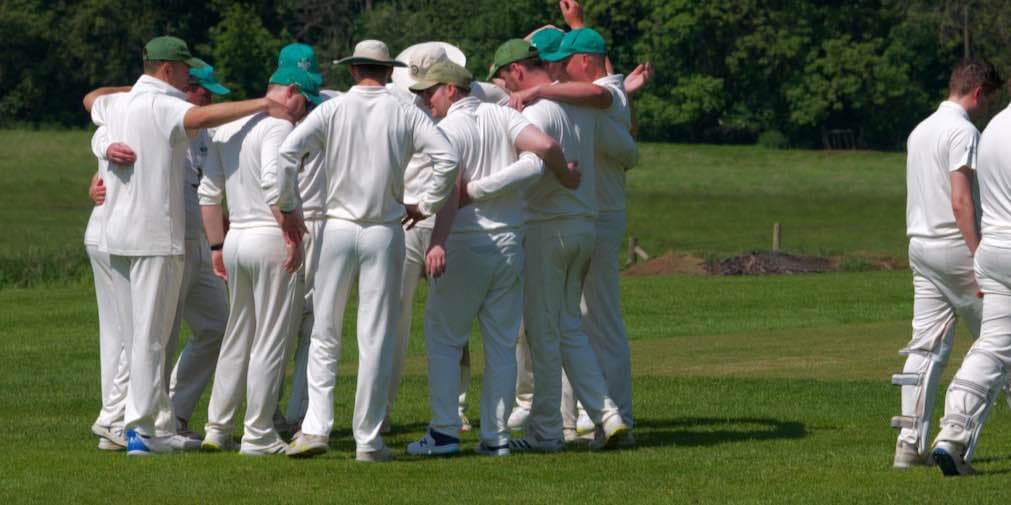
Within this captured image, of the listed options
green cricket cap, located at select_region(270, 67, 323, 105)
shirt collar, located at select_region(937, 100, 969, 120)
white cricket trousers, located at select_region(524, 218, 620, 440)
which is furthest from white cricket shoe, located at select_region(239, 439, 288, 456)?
shirt collar, located at select_region(937, 100, 969, 120)

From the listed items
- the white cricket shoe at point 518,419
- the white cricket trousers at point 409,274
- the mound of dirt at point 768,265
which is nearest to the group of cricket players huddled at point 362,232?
the white cricket trousers at point 409,274

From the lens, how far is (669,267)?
33562 millimetres

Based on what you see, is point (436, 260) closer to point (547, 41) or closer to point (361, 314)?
point (361, 314)

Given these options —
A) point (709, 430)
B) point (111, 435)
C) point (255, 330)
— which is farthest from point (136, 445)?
point (709, 430)

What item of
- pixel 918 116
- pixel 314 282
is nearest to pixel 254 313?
pixel 314 282

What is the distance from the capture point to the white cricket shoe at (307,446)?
10016 mm

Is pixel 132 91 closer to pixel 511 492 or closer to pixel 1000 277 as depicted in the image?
pixel 511 492

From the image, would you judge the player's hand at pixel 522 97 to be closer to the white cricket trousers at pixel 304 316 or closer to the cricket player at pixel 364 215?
the cricket player at pixel 364 215

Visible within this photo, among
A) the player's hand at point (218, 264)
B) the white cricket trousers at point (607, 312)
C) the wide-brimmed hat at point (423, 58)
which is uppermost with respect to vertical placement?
the wide-brimmed hat at point (423, 58)

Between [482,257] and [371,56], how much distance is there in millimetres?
1302

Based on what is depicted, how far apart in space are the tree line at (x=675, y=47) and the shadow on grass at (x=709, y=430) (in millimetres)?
74405

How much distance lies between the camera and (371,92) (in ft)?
32.7

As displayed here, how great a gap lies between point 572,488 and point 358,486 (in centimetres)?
108

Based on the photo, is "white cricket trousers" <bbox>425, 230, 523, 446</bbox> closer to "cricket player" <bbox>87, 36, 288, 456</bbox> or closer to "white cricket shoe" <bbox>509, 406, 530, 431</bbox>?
"cricket player" <bbox>87, 36, 288, 456</bbox>
